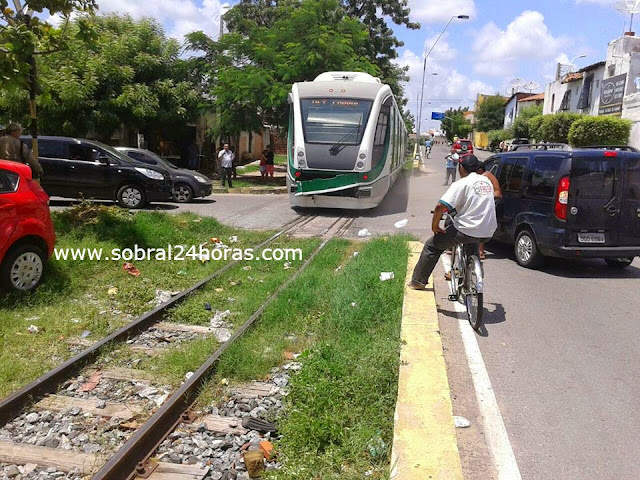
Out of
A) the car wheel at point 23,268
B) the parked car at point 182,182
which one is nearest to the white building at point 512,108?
the parked car at point 182,182

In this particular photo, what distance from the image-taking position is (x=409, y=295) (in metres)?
6.66

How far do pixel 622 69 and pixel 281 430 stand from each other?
37104 millimetres

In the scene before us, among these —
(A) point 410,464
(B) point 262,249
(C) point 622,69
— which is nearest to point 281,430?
(A) point 410,464

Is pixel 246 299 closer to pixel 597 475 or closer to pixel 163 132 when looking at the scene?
pixel 597 475

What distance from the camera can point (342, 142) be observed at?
13.8 m

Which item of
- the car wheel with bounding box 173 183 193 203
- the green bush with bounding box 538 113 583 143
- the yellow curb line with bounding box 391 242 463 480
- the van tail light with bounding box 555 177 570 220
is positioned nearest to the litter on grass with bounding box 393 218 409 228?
the van tail light with bounding box 555 177 570 220

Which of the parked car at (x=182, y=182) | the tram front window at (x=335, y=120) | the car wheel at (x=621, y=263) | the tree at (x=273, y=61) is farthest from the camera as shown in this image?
the tree at (x=273, y=61)

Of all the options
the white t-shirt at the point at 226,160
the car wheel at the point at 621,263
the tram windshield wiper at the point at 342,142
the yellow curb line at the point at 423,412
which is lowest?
the yellow curb line at the point at 423,412

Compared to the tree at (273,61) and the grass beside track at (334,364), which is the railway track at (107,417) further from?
the tree at (273,61)

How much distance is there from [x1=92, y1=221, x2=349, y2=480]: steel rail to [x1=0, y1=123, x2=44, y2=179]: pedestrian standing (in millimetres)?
5773

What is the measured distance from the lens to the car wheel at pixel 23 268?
6.43 meters

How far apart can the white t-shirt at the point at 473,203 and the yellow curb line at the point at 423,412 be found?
104 cm

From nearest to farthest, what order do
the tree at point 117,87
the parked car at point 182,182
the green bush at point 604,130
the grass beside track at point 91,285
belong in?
the grass beside track at point 91,285
the parked car at point 182,182
the tree at point 117,87
the green bush at point 604,130

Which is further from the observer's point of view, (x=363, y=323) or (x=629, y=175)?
(x=629, y=175)
